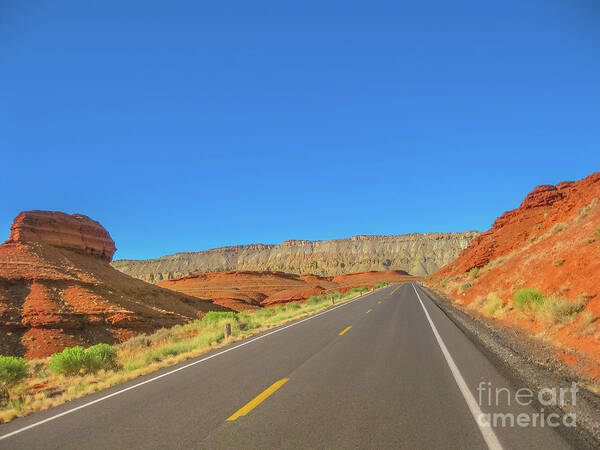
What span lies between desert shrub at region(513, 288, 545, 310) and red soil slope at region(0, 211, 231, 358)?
24.5 metres

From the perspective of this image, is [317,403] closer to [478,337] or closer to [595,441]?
[595,441]

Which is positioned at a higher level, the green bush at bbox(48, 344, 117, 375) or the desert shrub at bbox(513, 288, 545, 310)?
the desert shrub at bbox(513, 288, 545, 310)

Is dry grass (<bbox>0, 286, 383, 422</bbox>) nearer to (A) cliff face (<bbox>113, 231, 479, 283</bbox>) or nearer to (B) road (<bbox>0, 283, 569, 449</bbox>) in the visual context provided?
(B) road (<bbox>0, 283, 569, 449</bbox>)

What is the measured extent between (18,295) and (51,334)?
5.72 meters

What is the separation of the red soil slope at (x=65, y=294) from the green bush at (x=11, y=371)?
13547mm

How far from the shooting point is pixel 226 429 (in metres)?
4.59

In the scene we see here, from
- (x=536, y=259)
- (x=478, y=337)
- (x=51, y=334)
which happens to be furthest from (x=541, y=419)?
(x=51, y=334)

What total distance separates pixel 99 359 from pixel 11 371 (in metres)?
2.15

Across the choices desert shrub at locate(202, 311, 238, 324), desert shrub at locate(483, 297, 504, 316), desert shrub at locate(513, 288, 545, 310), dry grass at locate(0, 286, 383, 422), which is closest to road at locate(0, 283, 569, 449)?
dry grass at locate(0, 286, 383, 422)

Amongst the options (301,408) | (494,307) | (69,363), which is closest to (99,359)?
(69,363)

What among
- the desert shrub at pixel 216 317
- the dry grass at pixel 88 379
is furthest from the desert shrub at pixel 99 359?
the desert shrub at pixel 216 317

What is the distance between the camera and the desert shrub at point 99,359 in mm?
10930

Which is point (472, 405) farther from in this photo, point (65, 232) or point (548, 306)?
point (65, 232)

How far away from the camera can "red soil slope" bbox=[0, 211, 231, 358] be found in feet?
75.5
